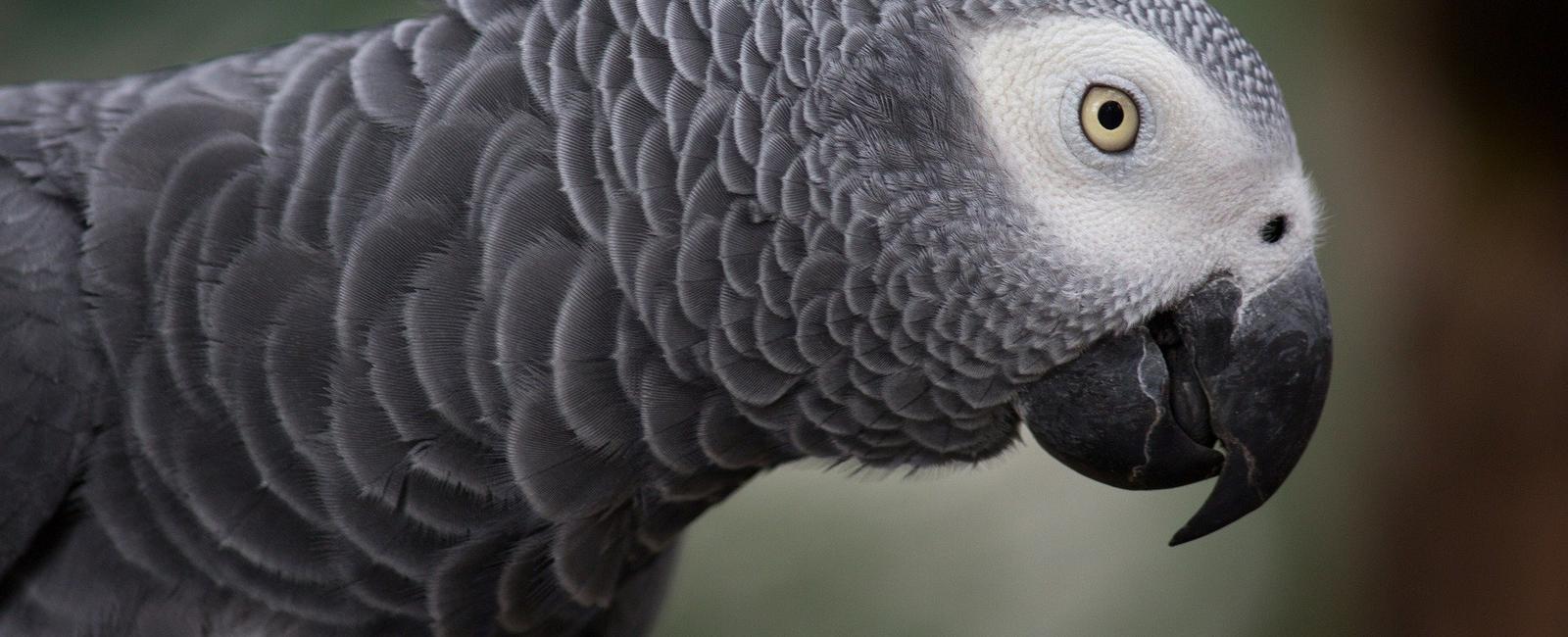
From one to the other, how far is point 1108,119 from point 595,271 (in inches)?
20.8

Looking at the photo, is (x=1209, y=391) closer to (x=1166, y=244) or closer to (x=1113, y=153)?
(x=1166, y=244)

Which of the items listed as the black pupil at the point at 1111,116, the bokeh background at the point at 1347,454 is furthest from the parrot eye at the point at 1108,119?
the bokeh background at the point at 1347,454

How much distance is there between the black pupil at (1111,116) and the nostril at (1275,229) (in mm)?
193

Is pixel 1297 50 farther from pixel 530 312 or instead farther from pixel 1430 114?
pixel 530 312

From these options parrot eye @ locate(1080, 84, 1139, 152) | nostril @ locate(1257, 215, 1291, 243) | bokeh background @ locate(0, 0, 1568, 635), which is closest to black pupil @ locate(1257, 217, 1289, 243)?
nostril @ locate(1257, 215, 1291, 243)

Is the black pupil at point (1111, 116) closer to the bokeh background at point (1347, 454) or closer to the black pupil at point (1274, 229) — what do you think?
the black pupil at point (1274, 229)

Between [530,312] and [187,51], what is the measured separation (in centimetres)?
207

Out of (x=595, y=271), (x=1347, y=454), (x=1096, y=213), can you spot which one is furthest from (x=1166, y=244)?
(x=1347, y=454)

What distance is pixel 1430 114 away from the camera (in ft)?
8.73

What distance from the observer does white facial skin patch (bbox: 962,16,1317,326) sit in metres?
1.10

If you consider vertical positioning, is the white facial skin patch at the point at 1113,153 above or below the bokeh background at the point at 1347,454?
above

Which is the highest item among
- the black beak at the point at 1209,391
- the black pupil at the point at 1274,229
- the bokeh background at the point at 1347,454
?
the black pupil at the point at 1274,229

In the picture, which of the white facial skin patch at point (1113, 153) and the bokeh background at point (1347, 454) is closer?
the white facial skin patch at point (1113, 153)

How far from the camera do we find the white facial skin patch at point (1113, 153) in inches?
43.4
